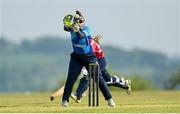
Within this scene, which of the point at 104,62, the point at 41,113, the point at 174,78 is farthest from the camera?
the point at 174,78

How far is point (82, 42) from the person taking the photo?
25234 mm

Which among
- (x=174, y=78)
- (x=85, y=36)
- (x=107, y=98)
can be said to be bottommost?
(x=174, y=78)

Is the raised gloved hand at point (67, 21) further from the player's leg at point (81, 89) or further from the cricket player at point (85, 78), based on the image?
the player's leg at point (81, 89)

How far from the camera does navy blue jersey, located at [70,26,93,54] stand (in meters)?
25.2

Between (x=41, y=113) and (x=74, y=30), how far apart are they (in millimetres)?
3094

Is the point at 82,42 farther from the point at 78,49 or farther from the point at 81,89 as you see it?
the point at 81,89

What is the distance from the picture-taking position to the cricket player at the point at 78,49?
25.1m

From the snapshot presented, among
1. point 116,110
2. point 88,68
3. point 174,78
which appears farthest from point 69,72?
point 174,78

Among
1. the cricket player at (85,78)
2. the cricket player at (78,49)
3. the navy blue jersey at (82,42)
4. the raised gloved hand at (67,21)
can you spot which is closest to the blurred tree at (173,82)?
the cricket player at (85,78)

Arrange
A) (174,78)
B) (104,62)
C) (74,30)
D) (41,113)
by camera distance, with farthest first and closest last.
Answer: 1. (174,78)
2. (104,62)
3. (74,30)
4. (41,113)

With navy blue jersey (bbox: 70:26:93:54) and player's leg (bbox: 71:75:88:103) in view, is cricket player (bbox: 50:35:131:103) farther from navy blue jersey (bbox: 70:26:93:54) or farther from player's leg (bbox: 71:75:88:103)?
navy blue jersey (bbox: 70:26:93:54)

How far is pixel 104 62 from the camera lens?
29.0 m

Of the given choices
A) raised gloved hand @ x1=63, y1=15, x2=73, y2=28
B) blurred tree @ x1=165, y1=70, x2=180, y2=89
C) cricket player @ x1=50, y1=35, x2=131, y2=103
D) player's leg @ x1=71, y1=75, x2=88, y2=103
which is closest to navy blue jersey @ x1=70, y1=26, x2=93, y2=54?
raised gloved hand @ x1=63, y1=15, x2=73, y2=28

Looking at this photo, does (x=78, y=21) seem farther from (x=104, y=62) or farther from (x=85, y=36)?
(x=104, y=62)
